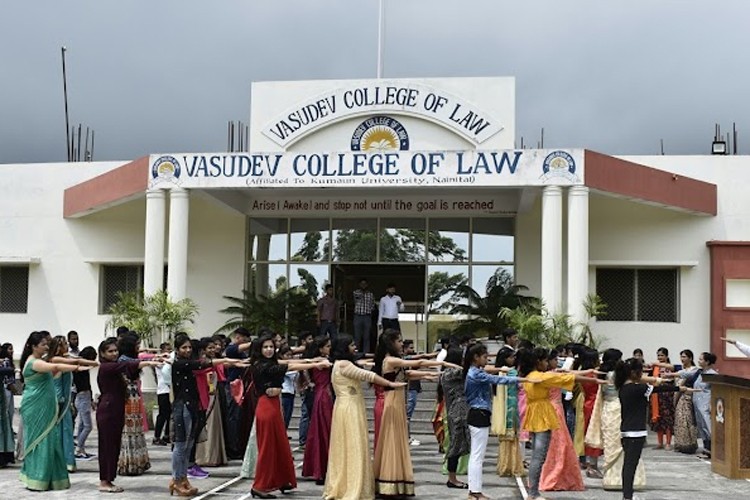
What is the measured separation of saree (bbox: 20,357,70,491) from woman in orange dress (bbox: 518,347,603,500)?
14.0 ft

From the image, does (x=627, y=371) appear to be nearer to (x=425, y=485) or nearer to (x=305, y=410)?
(x=425, y=485)

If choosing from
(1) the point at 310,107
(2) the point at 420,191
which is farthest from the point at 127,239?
(2) the point at 420,191

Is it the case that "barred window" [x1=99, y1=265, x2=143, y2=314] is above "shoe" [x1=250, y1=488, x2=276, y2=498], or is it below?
above

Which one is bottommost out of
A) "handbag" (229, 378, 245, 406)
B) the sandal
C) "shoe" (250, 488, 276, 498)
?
the sandal

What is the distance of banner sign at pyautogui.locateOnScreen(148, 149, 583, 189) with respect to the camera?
1472cm

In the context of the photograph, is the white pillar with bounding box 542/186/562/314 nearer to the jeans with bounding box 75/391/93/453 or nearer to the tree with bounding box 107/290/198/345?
the tree with bounding box 107/290/198/345

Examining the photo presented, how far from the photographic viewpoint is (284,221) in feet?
60.4

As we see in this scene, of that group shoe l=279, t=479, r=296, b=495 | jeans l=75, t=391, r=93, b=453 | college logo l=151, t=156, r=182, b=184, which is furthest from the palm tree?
shoe l=279, t=479, r=296, b=495

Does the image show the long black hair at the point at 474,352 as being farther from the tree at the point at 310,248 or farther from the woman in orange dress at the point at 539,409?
the tree at the point at 310,248

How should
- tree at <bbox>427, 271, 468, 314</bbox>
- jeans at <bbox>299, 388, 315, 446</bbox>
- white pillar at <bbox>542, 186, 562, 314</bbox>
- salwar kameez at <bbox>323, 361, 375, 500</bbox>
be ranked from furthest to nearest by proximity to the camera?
tree at <bbox>427, 271, 468, 314</bbox> → white pillar at <bbox>542, 186, 562, 314</bbox> → jeans at <bbox>299, 388, 315, 446</bbox> → salwar kameez at <bbox>323, 361, 375, 500</bbox>

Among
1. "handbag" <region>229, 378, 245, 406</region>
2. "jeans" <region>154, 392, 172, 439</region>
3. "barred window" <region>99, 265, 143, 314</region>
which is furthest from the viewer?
"barred window" <region>99, 265, 143, 314</region>

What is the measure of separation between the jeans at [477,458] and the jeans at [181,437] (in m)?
2.50

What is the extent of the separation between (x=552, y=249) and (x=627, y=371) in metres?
6.64

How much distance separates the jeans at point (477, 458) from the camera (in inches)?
318
